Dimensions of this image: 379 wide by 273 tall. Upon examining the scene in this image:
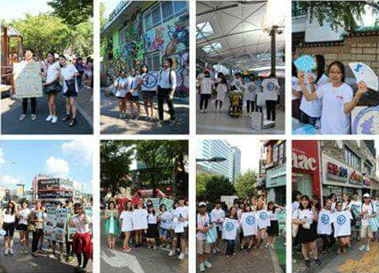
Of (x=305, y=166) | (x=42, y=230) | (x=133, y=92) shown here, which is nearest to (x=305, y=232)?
(x=305, y=166)

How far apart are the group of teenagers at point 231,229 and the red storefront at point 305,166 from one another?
29 centimetres

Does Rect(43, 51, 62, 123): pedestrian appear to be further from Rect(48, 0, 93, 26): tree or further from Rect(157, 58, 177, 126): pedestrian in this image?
Rect(157, 58, 177, 126): pedestrian

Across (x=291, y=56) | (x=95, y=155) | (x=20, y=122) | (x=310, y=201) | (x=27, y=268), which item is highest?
(x=291, y=56)

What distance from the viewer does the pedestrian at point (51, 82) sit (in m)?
4.61

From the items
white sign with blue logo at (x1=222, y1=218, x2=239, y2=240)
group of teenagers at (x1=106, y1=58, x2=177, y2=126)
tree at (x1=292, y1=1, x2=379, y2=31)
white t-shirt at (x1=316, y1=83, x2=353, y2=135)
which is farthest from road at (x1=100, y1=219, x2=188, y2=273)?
tree at (x1=292, y1=1, x2=379, y2=31)

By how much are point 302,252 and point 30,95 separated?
3.06 metres

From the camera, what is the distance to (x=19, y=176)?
4527 millimetres

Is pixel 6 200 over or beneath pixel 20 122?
beneath

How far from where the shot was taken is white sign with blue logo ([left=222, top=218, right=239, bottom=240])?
447 centimetres

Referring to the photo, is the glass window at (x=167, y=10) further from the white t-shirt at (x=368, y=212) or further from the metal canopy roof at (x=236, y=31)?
the white t-shirt at (x=368, y=212)

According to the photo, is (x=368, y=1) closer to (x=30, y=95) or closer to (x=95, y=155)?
(x=95, y=155)

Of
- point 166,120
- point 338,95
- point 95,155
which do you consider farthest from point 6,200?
point 338,95

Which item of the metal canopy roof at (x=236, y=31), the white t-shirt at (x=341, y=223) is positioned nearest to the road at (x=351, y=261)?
Result: the white t-shirt at (x=341, y=223)

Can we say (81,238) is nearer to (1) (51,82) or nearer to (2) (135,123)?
(2) (135,123)
